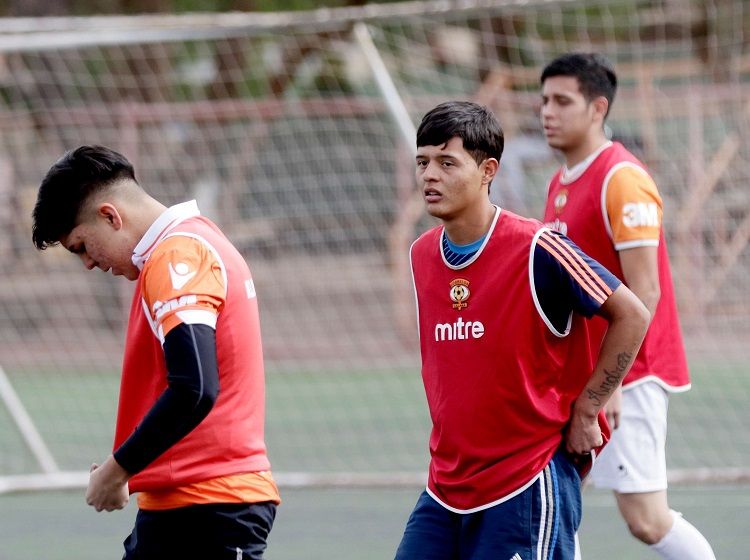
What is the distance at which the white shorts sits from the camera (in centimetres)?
482

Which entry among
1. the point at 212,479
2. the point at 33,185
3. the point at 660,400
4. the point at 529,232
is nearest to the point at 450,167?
the point at 529,232

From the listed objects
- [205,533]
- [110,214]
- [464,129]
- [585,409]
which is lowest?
[205,533]

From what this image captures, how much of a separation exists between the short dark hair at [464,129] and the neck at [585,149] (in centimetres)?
117

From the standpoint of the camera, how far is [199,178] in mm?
12727

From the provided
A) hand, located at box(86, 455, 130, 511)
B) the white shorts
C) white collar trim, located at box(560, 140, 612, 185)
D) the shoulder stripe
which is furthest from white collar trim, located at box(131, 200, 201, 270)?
the white shorts

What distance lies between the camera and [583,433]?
3752 mm

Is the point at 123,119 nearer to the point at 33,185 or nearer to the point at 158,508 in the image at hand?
the point at 33,185

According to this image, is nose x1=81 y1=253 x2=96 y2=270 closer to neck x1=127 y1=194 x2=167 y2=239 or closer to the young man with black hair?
neck x1=127 y1=194 x2=167 y2=239

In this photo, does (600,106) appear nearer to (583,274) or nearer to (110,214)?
(583,274)

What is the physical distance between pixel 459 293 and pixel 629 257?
42.5 inches

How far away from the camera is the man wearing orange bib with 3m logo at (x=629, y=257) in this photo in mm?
4691

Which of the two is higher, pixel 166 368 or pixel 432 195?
pixel 432 195

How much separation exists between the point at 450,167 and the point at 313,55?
9.01 metres

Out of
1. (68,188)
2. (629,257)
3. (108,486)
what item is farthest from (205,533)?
(629,257)
